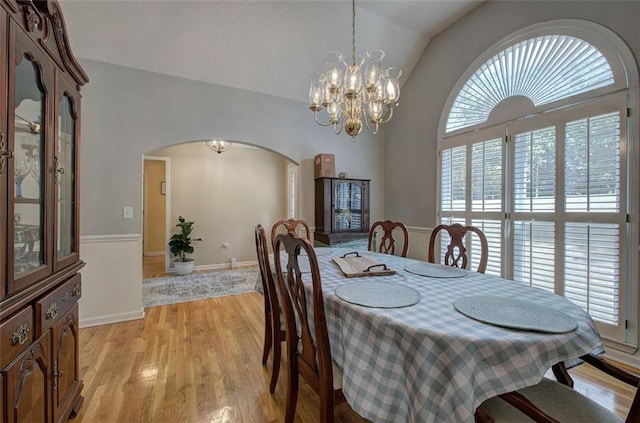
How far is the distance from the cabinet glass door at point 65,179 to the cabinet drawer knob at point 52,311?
0.21m

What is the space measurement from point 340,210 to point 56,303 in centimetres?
296

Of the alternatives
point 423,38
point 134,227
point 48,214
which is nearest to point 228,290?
point 134,227

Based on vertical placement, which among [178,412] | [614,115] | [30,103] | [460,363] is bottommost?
[178,412]

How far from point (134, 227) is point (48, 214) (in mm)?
1902

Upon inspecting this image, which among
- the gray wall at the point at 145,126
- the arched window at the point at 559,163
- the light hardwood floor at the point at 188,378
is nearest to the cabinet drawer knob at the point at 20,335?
the light hardwood floor at the point at 188,378

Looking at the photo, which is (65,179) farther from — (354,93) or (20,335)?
(354,93)

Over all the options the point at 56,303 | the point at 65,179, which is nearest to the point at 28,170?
the point at 65,179

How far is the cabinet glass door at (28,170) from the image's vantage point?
3.31 ft

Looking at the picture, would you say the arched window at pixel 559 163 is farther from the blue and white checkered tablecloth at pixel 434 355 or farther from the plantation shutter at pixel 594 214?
the blue and white checkered tablecloth at pixel 434 355

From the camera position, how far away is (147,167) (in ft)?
21.0

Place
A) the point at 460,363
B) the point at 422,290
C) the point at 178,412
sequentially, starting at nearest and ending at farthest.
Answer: the point at 460,363, the point at 422,290, the point at 178,412

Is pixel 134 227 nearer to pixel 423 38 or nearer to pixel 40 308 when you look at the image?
pixel 40 308

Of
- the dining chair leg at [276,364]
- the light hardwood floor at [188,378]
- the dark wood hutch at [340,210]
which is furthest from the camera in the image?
the dark wood hutch at [340,210]

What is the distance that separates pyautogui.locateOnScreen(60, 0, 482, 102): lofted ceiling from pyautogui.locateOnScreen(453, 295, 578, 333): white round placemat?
10.2ft
